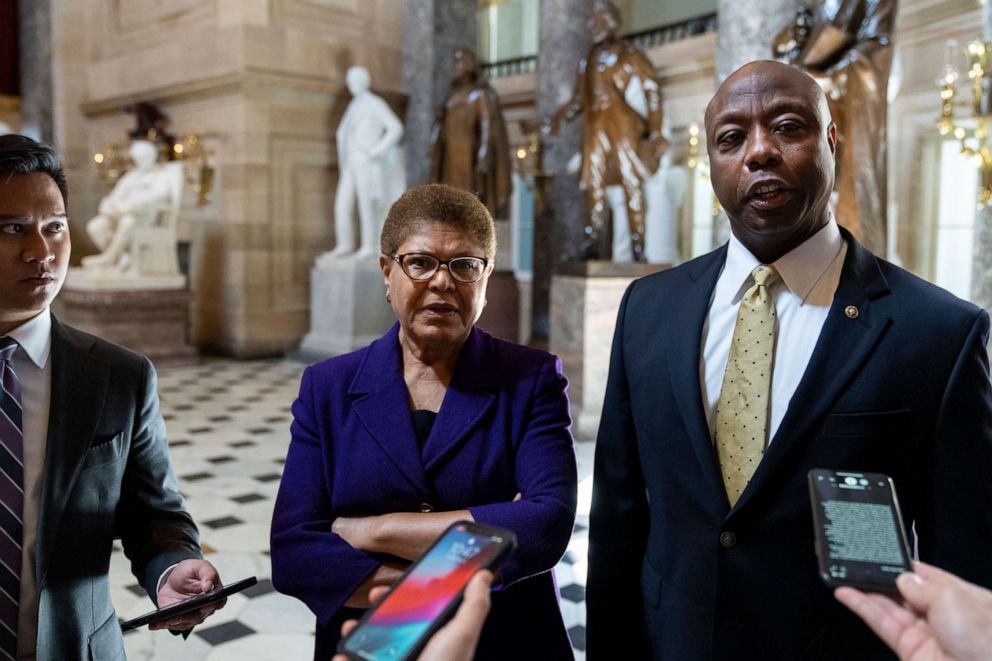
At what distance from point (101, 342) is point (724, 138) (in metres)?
1.33

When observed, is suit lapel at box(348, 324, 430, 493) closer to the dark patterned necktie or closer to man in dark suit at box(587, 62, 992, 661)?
man in dark suit at box(587, 62, 992, 661)

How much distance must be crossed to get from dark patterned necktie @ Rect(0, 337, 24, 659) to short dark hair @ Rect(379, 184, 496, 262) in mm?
768

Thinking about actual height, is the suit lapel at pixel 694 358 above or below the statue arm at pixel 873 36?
below

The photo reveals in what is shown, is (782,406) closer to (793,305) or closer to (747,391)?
(747,391)

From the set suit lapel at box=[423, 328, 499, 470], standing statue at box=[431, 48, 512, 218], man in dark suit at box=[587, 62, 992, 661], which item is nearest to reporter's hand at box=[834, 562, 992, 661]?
man in dark suit at box=[587, 62, 992, 661]

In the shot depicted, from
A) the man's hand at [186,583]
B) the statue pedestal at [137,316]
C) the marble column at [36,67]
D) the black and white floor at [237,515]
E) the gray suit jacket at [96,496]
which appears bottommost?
the black and white floor at [237,515]

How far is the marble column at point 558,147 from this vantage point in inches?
438

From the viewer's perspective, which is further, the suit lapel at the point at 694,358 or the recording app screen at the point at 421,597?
the suit lapel at the point at 694,358

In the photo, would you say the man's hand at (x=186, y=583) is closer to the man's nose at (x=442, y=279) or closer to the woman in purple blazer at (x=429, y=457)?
the woman in purple blazer at (x=429, y=457)

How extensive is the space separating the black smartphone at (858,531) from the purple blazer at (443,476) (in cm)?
67

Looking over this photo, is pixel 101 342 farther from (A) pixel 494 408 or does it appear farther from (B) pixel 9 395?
(A) pixel 494 408

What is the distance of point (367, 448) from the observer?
5.90 ft

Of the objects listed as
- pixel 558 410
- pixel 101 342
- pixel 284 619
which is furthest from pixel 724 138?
pixel 284 619

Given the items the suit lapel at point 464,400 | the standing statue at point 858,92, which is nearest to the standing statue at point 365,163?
the standing statue at point 858,92
